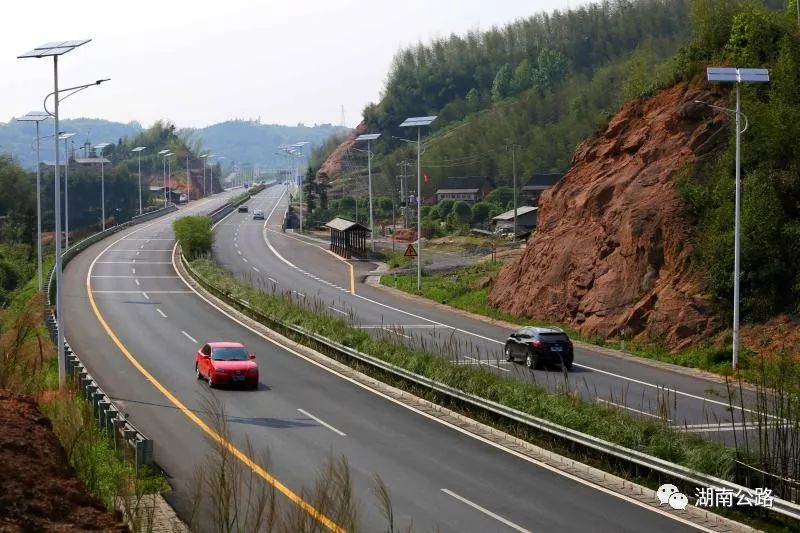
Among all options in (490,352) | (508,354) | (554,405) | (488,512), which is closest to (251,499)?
(488,512)

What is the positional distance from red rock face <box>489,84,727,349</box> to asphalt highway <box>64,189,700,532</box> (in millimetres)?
13419

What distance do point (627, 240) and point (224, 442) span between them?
31365 millimetres

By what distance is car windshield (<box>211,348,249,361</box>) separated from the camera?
31.6m

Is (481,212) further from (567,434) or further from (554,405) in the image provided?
(567,434)

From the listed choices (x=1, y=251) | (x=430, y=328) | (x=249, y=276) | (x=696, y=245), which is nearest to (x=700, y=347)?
(x=696, y=245)

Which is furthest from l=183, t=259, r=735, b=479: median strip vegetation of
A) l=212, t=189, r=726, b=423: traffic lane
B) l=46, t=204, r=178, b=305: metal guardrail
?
l=46, t=204, r=178, b=305: metal guardrail

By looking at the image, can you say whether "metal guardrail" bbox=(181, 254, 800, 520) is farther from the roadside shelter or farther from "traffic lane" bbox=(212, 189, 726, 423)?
the roadside shelter

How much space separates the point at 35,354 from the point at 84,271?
3581 cm

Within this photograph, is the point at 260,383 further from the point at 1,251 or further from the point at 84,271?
the point at 1,251

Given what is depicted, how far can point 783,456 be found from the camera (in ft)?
55.8

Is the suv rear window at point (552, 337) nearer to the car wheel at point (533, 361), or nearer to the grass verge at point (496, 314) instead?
the car wheel at point (533, 361)

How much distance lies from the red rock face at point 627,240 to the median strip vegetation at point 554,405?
436 inches

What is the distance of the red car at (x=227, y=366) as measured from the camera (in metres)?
30.7

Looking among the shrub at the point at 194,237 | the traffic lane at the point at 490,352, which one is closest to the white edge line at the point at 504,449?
the traffic lane at the point at 490,352
